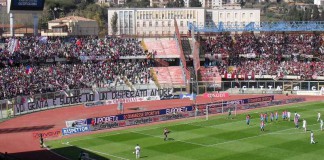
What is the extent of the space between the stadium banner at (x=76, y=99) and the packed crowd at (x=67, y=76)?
2600mm

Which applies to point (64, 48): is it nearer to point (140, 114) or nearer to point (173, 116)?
point (173, 116)

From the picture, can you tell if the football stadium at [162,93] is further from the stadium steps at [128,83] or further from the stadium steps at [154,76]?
the stadium steps at [128,83]

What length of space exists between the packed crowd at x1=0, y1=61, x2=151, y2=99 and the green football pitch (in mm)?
23731

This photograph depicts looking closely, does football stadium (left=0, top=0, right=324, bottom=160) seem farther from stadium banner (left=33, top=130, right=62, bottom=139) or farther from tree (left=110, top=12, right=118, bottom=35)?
tree (left=110, top=12, right=118, bottom=35)

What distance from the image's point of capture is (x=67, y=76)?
8188 centimetres

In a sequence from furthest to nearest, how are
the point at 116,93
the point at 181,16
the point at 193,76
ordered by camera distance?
the point at 181,16
the point at 193,76
the point at 116,93

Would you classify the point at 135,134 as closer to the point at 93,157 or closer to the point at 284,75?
the point at 93,157

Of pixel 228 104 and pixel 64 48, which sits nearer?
pixel 228 104

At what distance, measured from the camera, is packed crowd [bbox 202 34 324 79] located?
93062 mm

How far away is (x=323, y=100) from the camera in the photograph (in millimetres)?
78562

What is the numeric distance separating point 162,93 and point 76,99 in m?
14.1

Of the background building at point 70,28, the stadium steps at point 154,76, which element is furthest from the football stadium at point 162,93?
the background building at point 70,28

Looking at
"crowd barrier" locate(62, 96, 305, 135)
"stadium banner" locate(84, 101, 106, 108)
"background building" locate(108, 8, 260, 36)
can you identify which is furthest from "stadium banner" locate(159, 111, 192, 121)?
"background building" locate(108, 8, 260, 36)

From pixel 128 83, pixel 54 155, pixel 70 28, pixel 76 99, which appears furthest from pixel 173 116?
pixel 70 28
